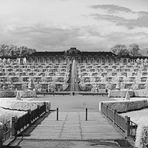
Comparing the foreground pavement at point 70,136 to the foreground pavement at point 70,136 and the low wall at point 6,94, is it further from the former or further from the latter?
the low wall at point 6,94

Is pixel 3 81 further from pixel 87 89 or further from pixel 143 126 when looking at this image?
pixel 143 126

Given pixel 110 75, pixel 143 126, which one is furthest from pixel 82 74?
pixel 143 126

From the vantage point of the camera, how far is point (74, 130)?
26266 mm

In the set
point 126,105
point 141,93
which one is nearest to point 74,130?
point 126,105

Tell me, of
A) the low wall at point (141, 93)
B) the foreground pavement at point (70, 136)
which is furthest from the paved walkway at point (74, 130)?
the low wall at point (141, 93)

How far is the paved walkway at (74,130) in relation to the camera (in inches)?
920

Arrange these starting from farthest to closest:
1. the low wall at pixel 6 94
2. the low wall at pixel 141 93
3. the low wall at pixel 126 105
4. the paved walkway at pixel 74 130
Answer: the low wall at pixel 141 93 → the low wall at pixel 6 94 → the low wall at pixel 126 105 → the paved walkway at pixel 74 130

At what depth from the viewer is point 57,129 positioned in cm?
2686

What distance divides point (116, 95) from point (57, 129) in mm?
46564

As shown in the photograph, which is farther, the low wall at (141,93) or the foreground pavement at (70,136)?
the low wall at (141,93)

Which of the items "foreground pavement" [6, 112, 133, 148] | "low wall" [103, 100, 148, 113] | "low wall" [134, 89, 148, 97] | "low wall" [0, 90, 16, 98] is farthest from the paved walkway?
"low wall" [134, 89, 148, 97]

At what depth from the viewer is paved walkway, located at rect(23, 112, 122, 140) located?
76.7 feet

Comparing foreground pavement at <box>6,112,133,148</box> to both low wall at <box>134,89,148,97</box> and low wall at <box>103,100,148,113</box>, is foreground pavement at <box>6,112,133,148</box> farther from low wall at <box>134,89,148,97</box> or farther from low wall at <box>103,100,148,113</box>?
low wall at <box>134,89,148,97</box>

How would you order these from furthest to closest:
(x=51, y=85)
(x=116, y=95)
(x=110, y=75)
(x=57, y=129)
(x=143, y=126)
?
1. (x=110, y=75)
2. (x=51, y=85)
3. (x=116, y=95)
4. (x=57, y=129)
5. (x=143, y=126)
